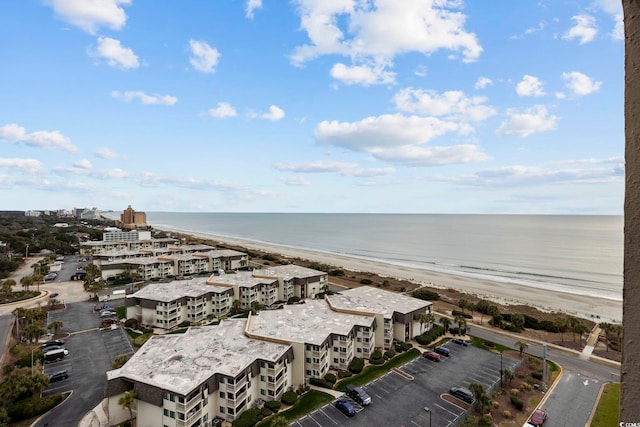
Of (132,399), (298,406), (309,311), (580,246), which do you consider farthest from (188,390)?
(580,246)

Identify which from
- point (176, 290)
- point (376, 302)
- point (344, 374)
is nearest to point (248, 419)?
point (344, 374)

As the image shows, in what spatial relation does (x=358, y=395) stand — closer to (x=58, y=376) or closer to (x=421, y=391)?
(x=421, y=391)

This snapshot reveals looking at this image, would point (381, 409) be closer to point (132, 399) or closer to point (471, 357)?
point (471, 357)

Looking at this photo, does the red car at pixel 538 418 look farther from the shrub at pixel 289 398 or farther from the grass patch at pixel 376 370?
the shrub at pixel 289 398

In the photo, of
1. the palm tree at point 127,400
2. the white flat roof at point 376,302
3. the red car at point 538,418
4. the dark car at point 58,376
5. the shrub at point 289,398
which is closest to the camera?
the palm tree at point 127,400

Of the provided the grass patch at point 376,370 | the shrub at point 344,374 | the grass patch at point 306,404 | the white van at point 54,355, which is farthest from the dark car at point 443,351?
the white van at point 54,355

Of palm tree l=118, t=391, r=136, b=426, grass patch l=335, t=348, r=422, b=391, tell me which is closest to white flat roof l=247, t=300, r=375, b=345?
grass patch l=335, t=348, r=422, b=391

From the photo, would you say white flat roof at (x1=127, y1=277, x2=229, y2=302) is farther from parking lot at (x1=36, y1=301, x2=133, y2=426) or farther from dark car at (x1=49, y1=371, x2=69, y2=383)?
dark car at (x1=49, y1=371, x2=69, y2=383)

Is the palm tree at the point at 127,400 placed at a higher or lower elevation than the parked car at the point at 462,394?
higher
